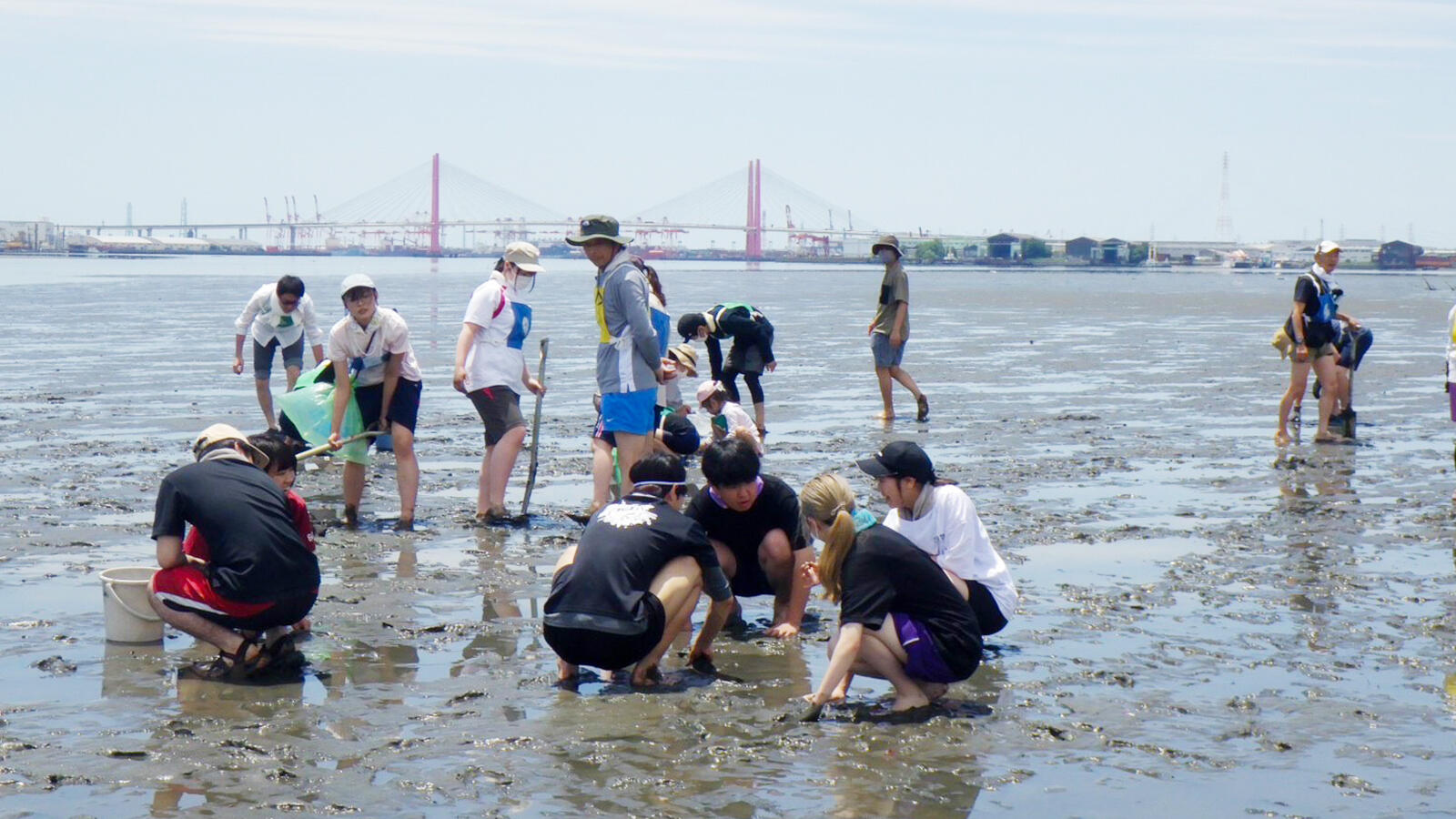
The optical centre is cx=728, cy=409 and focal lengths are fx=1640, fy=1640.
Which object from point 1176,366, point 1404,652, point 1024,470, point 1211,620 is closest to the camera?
point 1404,652

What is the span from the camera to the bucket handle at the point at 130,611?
6.77 m

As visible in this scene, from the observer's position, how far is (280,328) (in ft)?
44.5

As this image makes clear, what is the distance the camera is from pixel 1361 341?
1530 centimetres

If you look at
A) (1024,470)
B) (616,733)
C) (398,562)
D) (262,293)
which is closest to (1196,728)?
(616,733)

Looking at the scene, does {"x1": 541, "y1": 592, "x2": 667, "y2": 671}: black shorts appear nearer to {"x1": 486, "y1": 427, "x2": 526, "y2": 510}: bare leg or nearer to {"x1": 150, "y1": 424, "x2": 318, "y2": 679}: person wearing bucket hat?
{"x1": 150, "y1": 424, "x2": 318, "y2": 679}: person wearing bucket hat

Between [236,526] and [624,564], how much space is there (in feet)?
4.98

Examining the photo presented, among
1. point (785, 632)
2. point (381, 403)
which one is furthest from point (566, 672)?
point (381, 403)

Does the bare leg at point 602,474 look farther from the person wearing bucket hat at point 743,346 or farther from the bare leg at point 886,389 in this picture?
the bare leg at point 886,389

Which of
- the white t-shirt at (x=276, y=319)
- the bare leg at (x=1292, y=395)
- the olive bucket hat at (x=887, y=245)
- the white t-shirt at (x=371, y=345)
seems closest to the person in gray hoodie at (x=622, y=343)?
the white t-shirt at (x=371, y=345)

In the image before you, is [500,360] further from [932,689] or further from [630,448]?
[932,689]

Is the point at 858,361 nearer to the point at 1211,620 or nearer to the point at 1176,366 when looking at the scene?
the point at 1176,366

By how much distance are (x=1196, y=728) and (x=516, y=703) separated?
8.12ft

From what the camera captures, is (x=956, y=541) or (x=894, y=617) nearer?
(x=894, y=617)

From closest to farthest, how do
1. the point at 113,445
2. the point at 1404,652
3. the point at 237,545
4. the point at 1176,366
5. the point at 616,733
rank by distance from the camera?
the point at 616,733, the point at 237,545, the point at 1404,652, the point at 113,445, the point at 1176,366
